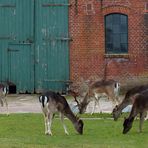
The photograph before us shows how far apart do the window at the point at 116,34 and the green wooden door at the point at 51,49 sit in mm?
1885

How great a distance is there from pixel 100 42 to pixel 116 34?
818 millimetres

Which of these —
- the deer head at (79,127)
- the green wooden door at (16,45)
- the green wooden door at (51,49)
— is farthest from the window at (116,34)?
the deer head at (79,127)

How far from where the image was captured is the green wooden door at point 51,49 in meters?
27.1

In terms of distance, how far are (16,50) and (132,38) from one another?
5.35 metres

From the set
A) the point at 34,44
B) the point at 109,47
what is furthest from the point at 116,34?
the point at 34,44

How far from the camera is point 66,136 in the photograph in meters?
14.8

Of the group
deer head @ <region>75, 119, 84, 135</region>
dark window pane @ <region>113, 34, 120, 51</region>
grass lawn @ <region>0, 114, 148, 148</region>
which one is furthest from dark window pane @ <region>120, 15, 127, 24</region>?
deer head @ <region>75, 119, 84, 135</region>

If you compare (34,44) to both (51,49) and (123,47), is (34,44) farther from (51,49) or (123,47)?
(123,47)

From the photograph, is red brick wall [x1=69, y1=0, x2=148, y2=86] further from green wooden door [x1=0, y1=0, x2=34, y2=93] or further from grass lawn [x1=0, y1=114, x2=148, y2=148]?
grass lawn [x1=0, y1=114, x2=148, y2=148]

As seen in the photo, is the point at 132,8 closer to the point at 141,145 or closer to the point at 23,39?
the point at 23,39

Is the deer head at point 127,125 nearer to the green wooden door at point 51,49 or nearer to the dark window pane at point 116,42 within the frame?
the green wooden door at point 51,49

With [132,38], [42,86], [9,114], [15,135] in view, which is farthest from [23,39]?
[15,135]

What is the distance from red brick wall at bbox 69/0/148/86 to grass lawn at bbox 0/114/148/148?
867 centimetres

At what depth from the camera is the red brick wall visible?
2708 centimetres
